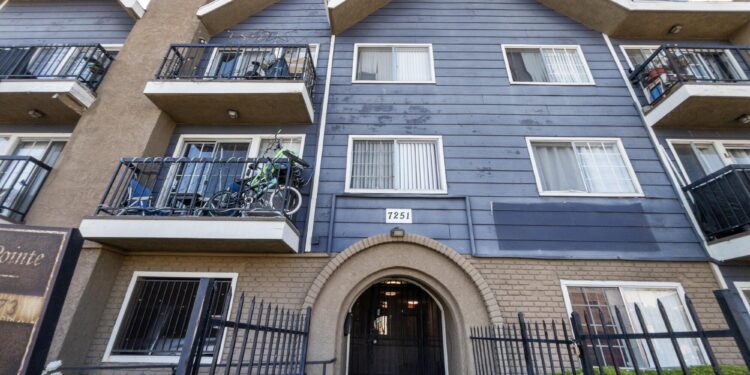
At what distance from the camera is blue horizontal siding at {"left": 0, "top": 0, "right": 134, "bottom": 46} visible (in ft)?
29.4

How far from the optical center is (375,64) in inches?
334

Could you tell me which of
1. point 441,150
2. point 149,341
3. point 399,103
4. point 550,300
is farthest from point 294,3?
point 550,300

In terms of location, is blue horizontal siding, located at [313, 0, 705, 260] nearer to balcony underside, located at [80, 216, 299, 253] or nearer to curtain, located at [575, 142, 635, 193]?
curtain, located at [575, 142, 635, 193]

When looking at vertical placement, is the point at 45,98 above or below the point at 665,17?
below

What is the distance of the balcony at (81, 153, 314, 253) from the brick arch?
0.80 metres

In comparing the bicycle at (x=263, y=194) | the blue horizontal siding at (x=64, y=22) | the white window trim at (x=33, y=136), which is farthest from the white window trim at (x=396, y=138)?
the blue horizontal siding at (x=64, y=22)

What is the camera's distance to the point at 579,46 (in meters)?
8.44

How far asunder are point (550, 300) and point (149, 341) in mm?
7234

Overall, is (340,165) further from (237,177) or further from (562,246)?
(562,246)

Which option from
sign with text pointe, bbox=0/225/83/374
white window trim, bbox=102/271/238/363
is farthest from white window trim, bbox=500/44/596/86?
sign with text pointe, bbox=0/225/83/374

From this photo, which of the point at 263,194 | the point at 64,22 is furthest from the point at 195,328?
the point at 64,22

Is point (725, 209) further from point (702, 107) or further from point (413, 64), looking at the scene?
point (413, 64)

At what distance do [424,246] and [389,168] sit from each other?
6.49 ft

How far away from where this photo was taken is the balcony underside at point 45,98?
6.92m
